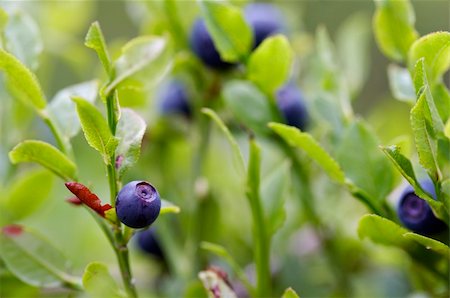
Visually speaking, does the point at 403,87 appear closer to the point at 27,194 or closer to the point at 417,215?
the point at 417,215

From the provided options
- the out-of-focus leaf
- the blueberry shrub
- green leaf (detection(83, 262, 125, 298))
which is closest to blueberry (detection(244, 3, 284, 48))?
the blueberry shrub

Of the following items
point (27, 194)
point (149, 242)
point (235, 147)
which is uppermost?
point (235, 147)

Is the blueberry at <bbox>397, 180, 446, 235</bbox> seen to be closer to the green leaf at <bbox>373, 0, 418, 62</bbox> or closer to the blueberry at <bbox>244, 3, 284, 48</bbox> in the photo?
the green leaf at <bbox>373, 0, 418, 62</bbox>

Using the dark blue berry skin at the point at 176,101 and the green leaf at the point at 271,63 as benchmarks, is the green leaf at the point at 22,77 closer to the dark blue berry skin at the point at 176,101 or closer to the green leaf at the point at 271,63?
the green leaf at the point at 271,63

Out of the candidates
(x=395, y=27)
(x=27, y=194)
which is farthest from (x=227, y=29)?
(x=27, y=194)

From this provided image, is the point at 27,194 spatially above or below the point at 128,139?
below

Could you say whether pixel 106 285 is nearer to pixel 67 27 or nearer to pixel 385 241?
pixel 385 241

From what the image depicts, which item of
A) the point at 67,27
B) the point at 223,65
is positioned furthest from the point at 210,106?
the point at 67,27
